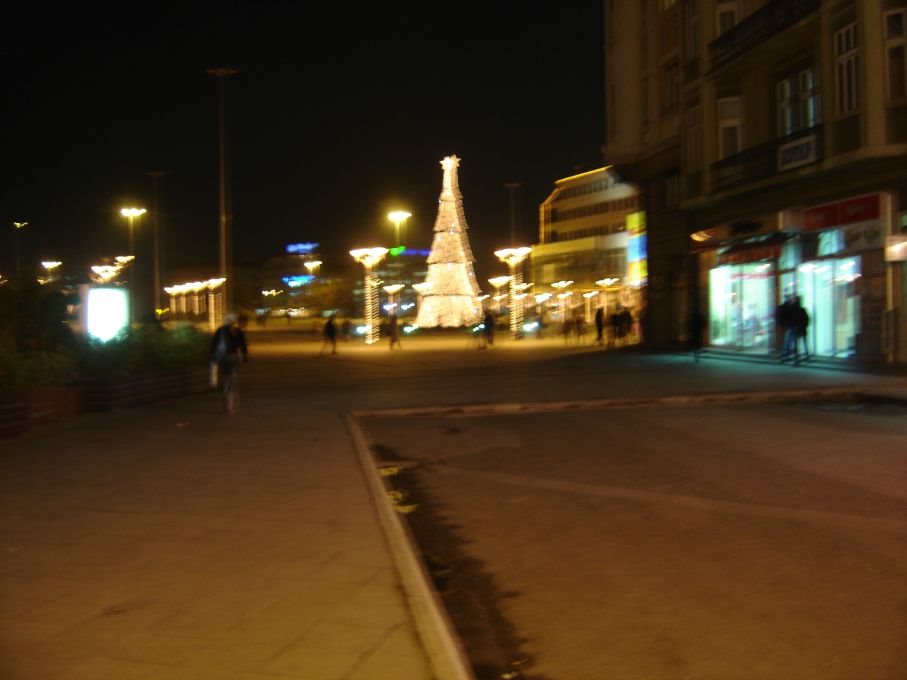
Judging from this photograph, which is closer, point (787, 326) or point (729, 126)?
point (787, 326)

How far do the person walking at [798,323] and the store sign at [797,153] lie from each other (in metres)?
3.27

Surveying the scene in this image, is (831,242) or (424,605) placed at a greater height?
(831,242)

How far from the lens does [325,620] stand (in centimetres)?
550

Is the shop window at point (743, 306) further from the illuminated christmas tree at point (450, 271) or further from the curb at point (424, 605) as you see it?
the illuminated christmas tree at point (450, 271)

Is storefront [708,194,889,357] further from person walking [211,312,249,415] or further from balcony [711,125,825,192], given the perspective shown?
person walking [211,312,249,415]

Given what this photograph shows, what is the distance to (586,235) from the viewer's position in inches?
4102

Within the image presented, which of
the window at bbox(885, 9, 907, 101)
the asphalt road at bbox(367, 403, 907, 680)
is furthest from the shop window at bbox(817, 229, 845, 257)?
the asphalt road at bbox(367, 403, 907, 680)

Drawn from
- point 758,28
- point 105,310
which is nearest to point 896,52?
point 758,28

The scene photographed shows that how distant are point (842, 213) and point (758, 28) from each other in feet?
19.0

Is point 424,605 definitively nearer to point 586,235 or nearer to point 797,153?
point 797,153

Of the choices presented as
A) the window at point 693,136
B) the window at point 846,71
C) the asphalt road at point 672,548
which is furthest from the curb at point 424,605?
the window at point 693,136

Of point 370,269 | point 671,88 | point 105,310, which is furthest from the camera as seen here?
point 370,269

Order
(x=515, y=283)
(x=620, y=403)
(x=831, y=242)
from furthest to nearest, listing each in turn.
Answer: (x=515, y=283), (x=831, y=242), (x=620, y=403)

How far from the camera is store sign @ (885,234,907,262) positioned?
827 inches
